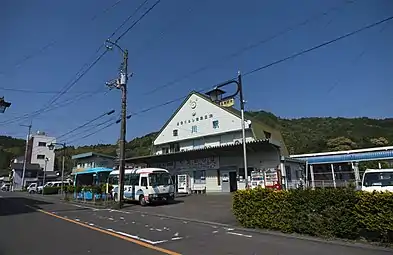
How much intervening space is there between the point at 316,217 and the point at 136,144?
2958 inches

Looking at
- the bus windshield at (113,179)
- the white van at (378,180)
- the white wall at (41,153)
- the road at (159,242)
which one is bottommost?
the road at (159,242)

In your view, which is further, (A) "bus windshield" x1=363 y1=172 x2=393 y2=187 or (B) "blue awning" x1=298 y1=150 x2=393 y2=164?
(B) "blue awning" x1=298 y1=150 x2=393 y2=164

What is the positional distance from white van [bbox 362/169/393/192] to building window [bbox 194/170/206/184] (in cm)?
2075

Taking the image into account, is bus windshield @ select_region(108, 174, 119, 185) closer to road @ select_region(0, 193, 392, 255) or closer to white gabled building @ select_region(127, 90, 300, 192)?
white gabled building @ select_region(127, 90, 300, 192)

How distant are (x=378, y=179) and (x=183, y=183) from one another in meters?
24.3

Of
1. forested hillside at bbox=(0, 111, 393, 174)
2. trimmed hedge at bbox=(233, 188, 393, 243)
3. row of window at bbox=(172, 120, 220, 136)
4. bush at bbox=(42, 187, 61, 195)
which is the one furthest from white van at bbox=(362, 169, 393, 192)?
bush at bbox=(42, 187, 61, 195)

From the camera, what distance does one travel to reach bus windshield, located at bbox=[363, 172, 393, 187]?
13.0m

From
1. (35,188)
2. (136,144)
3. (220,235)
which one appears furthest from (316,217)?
(136,144)

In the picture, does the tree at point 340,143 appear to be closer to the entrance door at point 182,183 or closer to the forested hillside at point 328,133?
the forested hillside at point 328,133

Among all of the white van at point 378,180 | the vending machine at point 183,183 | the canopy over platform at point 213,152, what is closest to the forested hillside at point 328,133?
the canopy over platform at point 213,152

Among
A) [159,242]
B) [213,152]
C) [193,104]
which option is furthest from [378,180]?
[193,104]

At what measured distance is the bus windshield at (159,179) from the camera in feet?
73.3

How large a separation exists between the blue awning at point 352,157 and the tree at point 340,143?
71.2ft

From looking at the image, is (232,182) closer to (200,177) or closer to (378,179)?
(200,177)
